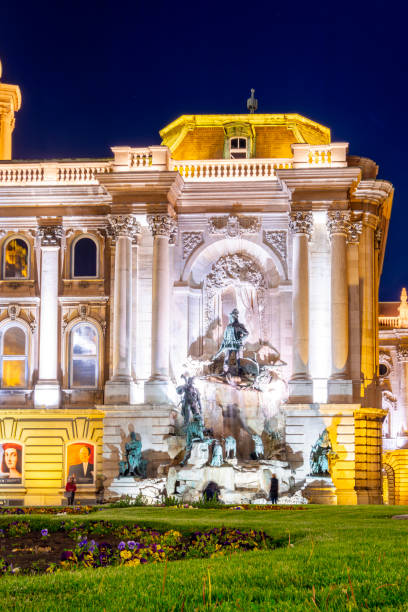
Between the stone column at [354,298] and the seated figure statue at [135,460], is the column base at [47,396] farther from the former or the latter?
the stone column at [354,298]

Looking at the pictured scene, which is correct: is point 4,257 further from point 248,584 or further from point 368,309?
point 248,584

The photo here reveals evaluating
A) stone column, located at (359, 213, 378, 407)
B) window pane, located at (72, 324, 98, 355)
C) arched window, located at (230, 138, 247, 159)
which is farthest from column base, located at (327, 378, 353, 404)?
arched window, located at (230, 138, 247, 159)

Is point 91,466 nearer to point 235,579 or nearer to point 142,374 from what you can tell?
point 142,374

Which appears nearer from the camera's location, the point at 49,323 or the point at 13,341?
the point at 49,323

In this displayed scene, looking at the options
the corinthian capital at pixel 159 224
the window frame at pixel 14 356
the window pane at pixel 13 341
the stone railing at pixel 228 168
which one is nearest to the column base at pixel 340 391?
the corinthian capital at pixel 159 224

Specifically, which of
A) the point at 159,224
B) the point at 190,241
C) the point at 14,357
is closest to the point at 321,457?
the point at 190,241

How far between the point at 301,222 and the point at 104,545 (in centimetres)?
2827

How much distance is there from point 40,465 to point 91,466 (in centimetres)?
232

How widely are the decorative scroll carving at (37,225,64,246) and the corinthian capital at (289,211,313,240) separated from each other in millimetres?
11170

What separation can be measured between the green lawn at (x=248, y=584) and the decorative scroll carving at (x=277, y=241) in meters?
31.1

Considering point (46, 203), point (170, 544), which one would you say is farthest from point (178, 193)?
point (170, 544)

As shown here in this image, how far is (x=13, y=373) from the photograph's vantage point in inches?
1800

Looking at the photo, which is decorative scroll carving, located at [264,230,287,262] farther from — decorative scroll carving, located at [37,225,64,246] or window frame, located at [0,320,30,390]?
window frame, located at [0,320,30,390]

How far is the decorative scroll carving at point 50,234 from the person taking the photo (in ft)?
151
